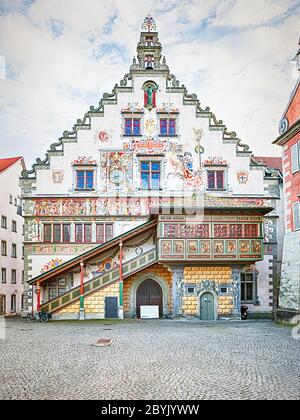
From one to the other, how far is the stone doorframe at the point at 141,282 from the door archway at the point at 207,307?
2233 mm

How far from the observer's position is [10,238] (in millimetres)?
39156

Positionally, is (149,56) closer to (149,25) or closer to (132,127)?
(149,25)

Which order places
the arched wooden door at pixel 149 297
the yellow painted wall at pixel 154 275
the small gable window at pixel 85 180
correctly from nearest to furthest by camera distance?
the yellow painted wall at pixel 154 275 < the arched wooden door at pixel 149 297 < the small gable window at pixel 85 180

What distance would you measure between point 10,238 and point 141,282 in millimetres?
14717

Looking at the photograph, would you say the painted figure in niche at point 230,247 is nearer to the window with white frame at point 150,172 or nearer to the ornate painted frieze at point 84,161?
the window with white frame at point 150,172

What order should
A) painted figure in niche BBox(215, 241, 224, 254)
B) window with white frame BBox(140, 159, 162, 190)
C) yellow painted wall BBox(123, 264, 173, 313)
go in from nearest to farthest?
painted figure in niche BBox(215, 241, 224, 254), yellow painted wall BBox(123, 264, 173, 313), window with white frame BBox(140, 159, 162, 190)

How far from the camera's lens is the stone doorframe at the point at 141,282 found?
94.1ft

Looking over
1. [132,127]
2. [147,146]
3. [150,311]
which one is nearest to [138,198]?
[147,146]

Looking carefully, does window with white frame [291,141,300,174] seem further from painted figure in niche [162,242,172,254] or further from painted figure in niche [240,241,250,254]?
painted figure in niche [162,242,172,254]

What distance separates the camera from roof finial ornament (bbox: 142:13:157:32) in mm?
32406

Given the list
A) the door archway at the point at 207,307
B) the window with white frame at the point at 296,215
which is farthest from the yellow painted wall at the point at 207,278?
the window with white frame at the point at 296,215

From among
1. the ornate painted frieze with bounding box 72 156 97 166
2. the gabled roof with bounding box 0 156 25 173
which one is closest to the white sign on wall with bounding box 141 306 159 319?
the ornate painted frieze with bounding box 72 156 97 166

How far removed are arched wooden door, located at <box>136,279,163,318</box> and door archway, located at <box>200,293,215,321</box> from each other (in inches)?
103

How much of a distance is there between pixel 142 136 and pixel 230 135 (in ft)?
18.1
